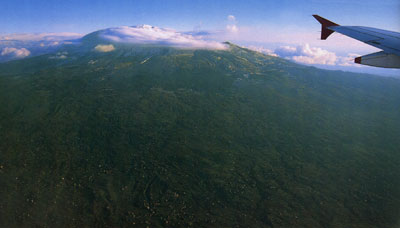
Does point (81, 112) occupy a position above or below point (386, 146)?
above

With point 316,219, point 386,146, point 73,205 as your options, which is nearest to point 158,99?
point 73,205

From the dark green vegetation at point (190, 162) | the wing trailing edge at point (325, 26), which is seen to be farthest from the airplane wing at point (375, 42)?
the dark green vegetation at point (190, 162)

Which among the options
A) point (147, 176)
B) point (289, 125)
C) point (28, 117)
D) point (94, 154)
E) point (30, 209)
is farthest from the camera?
point (289, 125)

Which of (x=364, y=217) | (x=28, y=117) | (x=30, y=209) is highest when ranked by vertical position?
(x=28, y=117)

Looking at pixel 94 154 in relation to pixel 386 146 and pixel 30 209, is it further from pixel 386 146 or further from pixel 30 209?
pixel 386 146

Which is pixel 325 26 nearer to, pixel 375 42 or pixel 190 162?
pixel 375 42

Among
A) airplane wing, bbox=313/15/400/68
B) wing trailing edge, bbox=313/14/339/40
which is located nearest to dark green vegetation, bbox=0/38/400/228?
wing trailing edge, bbox=313/14/339/40
